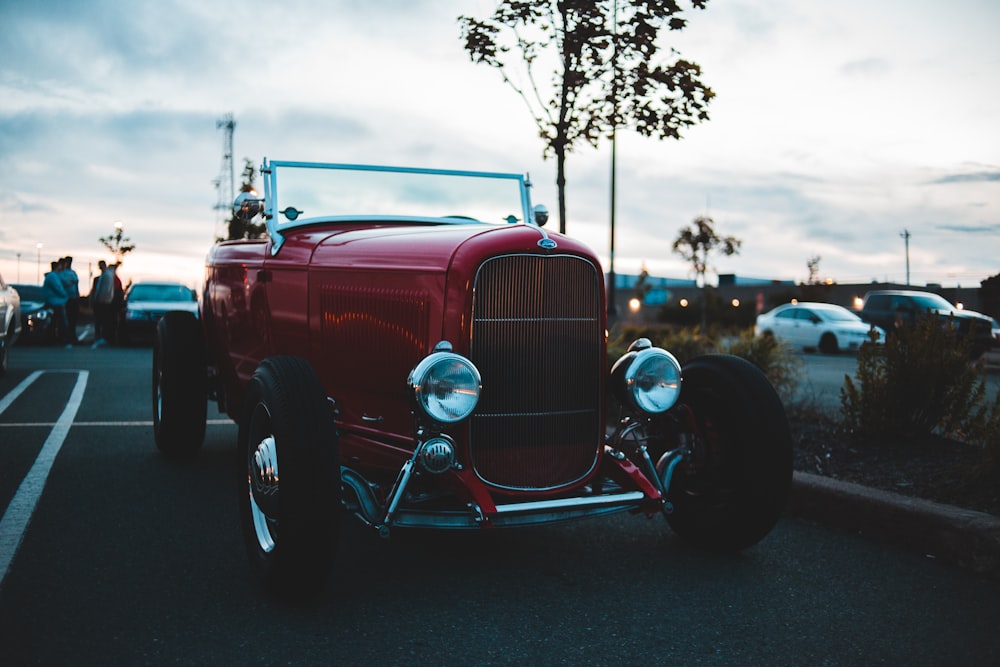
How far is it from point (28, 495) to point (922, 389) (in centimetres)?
554

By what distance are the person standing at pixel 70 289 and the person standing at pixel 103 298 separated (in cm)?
41

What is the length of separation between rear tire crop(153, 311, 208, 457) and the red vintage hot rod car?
1514 millimetres

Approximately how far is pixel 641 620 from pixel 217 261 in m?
3.93

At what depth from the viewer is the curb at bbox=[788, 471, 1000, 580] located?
162 inches

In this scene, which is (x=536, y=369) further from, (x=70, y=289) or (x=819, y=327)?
(x=819, y=327)

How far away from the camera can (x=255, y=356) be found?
5375 mm

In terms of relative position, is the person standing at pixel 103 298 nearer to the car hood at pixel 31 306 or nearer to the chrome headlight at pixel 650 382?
the car hood at pixel 31 306

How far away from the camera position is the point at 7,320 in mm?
12516

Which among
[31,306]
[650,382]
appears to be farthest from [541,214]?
[31,306]

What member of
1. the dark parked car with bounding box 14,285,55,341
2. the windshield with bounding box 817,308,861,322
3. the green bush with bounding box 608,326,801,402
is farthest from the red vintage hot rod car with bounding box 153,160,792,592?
the windshield with bounding box 817,308,861,322

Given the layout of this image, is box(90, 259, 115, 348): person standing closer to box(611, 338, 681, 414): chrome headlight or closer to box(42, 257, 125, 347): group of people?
box(42, 257, 125, 347): group of people

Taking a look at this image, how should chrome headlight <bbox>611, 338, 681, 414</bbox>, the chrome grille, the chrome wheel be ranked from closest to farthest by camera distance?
the chrome wheel < the chrome grille < chrome headlight <bbox>611, 338, 681, 414</bbox>

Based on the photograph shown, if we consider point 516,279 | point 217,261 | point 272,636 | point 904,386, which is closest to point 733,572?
point 516,279

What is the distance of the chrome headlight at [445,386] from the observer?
3553mm
